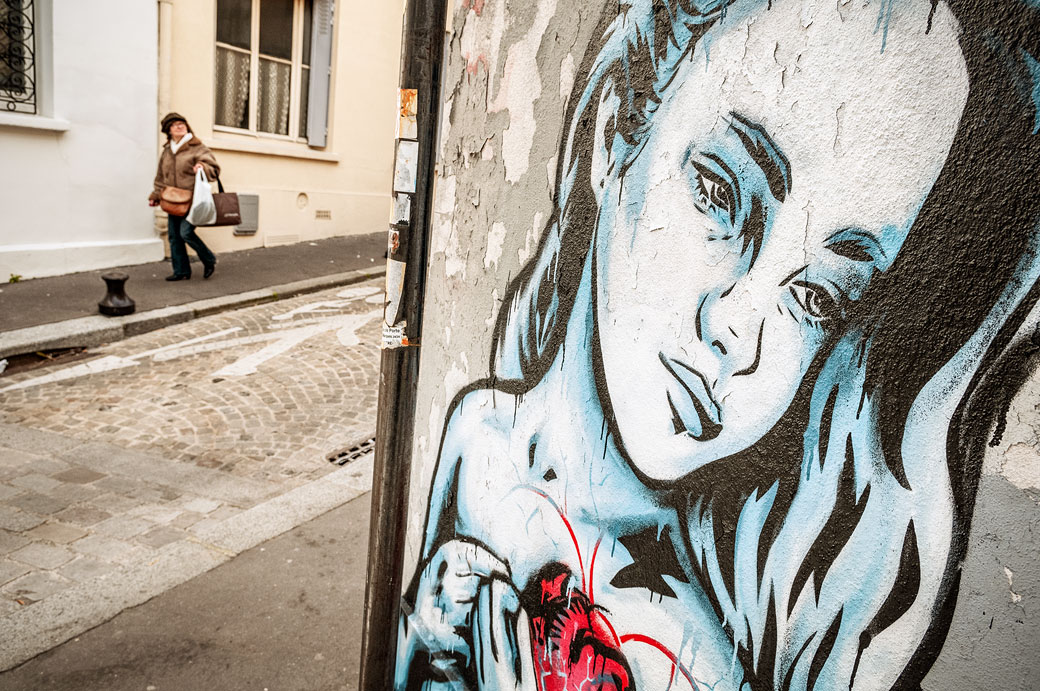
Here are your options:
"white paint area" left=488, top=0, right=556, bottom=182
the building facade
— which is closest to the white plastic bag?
the building facade

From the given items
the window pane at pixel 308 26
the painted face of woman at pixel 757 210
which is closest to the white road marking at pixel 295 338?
the window pane at pixel 308 26

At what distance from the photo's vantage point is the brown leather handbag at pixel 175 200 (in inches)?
333

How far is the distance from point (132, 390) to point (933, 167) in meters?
6.05

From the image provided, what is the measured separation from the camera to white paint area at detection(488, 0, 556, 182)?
2.06 metres

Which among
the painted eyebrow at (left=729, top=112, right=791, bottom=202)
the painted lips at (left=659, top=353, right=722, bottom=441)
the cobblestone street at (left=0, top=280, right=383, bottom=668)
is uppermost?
the painted eyebrow at (left=729, top=112, right=791, bottom=202)

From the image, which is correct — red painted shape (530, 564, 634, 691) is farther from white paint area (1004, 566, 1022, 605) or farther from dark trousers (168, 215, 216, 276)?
dark trousers (168, 215, 216, 276)

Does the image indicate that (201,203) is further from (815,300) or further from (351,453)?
(815,300)

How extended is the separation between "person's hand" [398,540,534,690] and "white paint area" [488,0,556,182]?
117 centimetres

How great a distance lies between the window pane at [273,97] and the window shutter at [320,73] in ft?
1.15

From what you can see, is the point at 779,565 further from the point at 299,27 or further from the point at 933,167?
the point at 299,27

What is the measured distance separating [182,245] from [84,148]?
149cm

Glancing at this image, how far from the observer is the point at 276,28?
1090 centimetres

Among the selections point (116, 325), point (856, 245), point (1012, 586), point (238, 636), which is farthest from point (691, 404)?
point (116, 325)

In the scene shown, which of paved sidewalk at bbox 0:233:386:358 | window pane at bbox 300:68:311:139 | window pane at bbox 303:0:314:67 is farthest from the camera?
window pane at bbox 300:68:311:139
